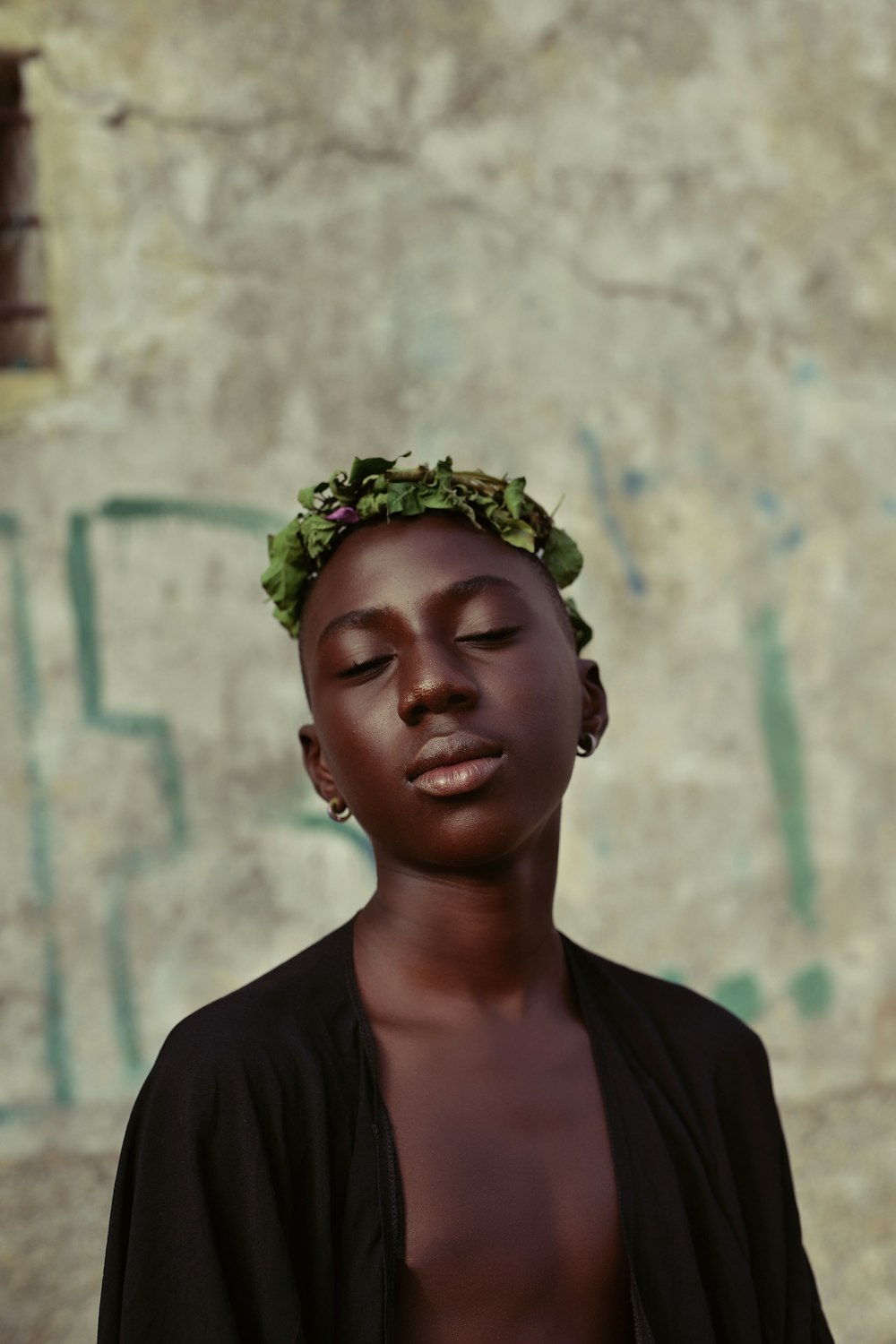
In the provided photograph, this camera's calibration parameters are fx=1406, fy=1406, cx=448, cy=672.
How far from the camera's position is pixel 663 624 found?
12.0ft

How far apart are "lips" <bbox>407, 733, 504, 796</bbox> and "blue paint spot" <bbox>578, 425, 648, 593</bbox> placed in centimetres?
217

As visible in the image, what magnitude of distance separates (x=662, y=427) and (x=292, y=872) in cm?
150

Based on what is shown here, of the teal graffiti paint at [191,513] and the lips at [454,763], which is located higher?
the teal graffiti paint at [191,513]

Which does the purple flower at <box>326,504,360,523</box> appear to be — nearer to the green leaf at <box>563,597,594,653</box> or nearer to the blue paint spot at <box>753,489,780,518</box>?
the green leaf at <box>563,597,594,653</box>

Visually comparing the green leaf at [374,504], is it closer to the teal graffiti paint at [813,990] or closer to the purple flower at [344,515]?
the purple flower at [344,515]

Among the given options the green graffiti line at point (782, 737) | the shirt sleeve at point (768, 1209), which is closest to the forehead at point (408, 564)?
the shirt sleeve at point (768, 1209)

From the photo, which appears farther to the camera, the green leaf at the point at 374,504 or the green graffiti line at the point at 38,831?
the green graffiti line at the point at 38,831

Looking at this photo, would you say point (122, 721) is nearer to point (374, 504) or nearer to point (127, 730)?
point (127, 730)

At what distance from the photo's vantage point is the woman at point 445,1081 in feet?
4.79

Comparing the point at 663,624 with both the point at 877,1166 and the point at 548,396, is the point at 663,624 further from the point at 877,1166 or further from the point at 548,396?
the point at 877,1166

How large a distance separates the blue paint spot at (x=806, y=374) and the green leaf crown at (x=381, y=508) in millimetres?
2137

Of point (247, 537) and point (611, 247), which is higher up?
point (611, 247)

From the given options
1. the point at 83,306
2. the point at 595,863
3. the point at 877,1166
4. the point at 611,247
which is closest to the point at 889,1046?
the point at 877,1166

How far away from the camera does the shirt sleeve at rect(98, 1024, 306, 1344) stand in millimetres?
1417
